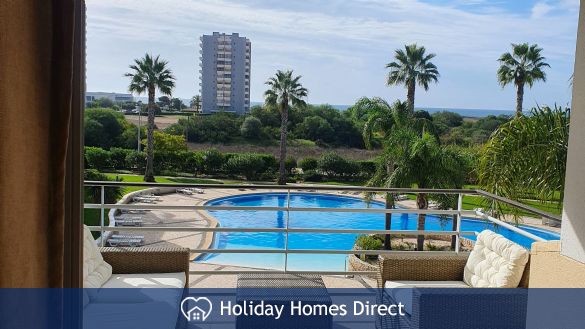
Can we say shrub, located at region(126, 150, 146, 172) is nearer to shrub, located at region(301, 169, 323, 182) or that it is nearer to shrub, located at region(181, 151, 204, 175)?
shrub, located at region(181, 151, 204, 175)

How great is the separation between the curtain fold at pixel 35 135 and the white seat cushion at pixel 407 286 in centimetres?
247

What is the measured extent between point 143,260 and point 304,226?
13.2m

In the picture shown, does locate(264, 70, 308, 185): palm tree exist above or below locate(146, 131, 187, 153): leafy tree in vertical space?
above

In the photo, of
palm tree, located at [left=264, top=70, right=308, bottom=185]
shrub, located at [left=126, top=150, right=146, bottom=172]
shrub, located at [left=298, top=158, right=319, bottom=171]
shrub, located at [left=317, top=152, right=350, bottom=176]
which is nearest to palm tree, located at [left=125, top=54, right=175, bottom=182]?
shrub, located at [left=126, top=150, right=146, bottom=172]

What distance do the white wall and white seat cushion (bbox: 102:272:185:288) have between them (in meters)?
2.25

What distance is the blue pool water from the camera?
13.0 metres

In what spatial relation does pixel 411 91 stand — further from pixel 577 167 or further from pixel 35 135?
pixel 35 135

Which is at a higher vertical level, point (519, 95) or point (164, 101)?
point (519, 95)

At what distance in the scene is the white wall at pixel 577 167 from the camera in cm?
156

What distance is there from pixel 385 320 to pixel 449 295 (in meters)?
0.59

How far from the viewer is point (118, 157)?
1039 inches

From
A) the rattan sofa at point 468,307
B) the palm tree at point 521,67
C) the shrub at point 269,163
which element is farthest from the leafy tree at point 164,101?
the rattan sofa at point 468,307

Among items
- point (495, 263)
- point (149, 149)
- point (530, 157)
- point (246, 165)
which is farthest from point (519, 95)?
point (495, 263)

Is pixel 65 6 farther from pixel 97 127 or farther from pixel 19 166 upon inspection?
pixel 97 127
